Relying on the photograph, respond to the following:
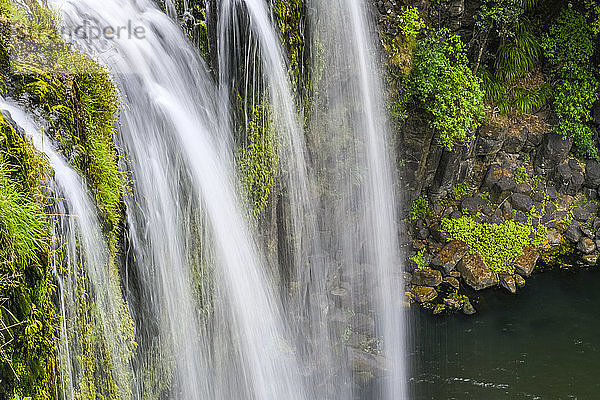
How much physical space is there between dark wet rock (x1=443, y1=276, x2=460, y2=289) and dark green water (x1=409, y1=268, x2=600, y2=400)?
0.46m

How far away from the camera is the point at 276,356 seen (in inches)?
246

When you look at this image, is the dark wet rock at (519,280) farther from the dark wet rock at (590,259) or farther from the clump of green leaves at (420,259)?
the clump of green leaves at (420,259)

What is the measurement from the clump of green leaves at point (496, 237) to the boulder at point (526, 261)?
74 millimetres

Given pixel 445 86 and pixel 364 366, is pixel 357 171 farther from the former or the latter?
pixel 364 366

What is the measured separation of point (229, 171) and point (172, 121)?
867mm

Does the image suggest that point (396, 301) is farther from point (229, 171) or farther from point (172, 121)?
point (172, 121)

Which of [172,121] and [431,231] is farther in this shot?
[431,231]

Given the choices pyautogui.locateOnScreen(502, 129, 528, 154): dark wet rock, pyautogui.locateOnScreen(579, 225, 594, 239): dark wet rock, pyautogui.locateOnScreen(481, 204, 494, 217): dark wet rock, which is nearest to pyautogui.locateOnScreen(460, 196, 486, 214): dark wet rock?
pyautogui.locateOnScreen(481, 204, 494, 217): dark wet rock

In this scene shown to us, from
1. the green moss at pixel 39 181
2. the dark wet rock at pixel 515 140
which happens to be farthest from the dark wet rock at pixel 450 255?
the green moss at pixel 39 181

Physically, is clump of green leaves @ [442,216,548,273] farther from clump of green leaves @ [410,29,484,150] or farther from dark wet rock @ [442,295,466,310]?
clump of green leaves @ [410,29,484,150]

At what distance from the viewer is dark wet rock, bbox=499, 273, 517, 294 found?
9.32 m

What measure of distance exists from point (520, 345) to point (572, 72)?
4848mm

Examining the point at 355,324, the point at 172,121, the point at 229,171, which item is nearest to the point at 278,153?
the point at 229,171

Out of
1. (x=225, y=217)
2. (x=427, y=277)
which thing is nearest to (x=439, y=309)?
(x=427, y=277)
